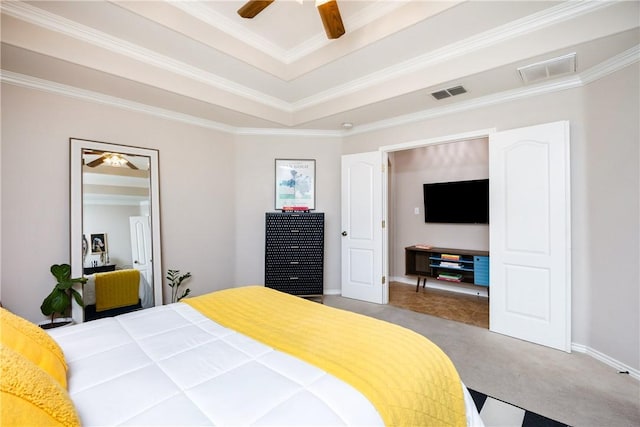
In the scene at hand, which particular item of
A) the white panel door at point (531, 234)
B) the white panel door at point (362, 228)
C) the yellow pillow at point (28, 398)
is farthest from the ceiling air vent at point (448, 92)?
the yellow pillow at point (28, 398)

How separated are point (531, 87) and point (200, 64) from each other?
10.3 feet

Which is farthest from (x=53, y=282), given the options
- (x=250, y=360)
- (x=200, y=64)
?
(x=250, y=360)

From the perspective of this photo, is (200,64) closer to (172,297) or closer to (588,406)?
(172,297)

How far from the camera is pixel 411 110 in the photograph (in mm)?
3359

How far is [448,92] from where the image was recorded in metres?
2.84

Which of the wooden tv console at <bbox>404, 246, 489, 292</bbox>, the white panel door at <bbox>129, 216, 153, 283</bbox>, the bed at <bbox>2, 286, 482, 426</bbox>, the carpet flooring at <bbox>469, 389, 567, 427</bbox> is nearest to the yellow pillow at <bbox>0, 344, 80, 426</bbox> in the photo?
the bed at <bbox>2, 286, 482, 426</bbox>

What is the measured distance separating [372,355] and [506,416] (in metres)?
1.25

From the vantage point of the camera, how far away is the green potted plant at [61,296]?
95.3 inches

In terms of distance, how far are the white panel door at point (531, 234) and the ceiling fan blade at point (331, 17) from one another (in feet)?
6.42

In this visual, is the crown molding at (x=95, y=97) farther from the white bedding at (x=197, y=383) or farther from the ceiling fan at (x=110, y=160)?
the white bedding at (x=197, y=383)

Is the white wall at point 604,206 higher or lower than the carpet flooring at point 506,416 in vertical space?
higher

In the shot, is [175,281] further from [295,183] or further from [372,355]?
[372,355]

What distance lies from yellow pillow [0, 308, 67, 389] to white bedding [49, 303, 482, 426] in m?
0.07

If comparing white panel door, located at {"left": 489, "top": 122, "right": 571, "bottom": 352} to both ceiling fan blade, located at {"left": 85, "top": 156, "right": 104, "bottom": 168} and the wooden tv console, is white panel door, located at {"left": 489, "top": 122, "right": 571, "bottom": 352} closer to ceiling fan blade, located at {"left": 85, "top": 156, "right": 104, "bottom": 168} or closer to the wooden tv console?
the wooden tv console
